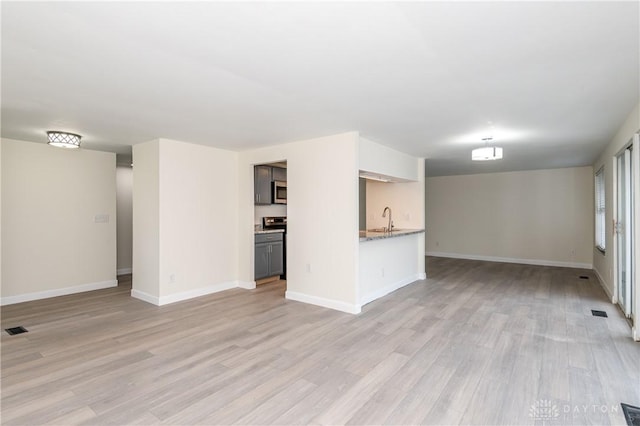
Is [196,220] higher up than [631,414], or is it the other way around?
[196,220]

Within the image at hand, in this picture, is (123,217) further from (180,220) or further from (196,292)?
(196,292)

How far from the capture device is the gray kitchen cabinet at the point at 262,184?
20.5ft

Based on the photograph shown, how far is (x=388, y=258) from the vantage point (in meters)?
5.48

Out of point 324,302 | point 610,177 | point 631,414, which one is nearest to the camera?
point 631,414

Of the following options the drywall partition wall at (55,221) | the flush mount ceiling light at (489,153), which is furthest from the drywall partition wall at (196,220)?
the flush mount ceiling light at (489,153)

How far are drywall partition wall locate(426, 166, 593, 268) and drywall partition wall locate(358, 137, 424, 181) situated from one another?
11.8ft

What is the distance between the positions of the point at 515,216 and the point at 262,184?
651 centimetres

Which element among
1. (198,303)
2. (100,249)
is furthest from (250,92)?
(100,249)

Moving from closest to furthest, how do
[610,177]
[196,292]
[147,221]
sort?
[147,221] < [610,177] < [196,292]

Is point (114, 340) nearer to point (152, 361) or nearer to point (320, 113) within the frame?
point (152, 361)

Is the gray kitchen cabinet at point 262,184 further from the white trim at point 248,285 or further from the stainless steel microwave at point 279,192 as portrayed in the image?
the white trim at point 248,285

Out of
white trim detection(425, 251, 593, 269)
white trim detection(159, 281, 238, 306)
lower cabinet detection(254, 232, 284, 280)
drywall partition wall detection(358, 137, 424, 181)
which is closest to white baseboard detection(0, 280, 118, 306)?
white trim detection(159, 281, 238, 306)

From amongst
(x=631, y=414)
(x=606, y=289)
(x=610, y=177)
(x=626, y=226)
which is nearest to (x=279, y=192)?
(x=626, y=226)

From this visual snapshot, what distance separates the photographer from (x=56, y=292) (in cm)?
527
